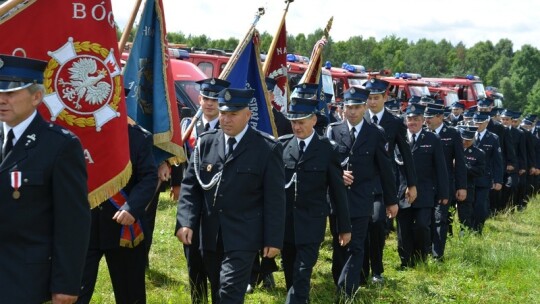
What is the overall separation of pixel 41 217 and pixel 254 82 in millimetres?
4735

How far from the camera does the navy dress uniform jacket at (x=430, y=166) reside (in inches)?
362

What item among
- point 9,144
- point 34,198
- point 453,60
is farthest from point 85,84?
point 453,60

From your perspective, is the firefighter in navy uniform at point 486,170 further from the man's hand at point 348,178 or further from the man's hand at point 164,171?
the man's hand at point 164,171

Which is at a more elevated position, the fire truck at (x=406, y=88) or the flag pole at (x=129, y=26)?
the flag pole at (x=129, y=26)

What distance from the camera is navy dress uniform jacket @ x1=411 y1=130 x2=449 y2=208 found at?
9195 millimetres

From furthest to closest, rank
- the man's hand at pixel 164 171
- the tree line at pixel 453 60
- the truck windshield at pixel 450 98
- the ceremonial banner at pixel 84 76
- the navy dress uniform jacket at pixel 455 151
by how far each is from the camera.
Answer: the tree line at pixel 453 60, the truck windshield at pixel 450 98, the navy dress uniform jacket at pixel 455 151, the man's hand at pixel 164 171, the ceremonial banner at pixel 84 76

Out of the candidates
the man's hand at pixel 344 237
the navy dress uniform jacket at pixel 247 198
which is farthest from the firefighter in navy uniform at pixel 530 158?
the navy dress uniform jacket at pixel 247 198

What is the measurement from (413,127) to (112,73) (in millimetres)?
5010

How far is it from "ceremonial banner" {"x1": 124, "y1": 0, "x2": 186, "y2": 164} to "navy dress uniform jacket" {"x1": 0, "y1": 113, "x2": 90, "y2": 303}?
9.33 ft


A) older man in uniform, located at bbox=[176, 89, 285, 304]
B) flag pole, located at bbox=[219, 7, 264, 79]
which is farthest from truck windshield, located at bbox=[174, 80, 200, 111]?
older man in uniform, located at bbox=[176, 89, 285, 304]

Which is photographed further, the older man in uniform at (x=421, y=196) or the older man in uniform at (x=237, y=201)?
the older man in uniform at (x=421, y=196)

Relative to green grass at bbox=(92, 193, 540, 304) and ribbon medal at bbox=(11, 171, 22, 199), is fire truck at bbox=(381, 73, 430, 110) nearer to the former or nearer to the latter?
green grass at bbox=(92, 193, 540, 304)

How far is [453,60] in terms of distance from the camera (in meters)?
98.9

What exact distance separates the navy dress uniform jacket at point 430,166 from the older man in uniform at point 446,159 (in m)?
0.60
